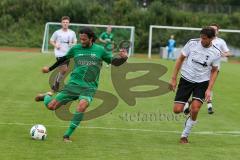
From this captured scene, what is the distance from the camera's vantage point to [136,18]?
195ft

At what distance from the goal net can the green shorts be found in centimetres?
3635

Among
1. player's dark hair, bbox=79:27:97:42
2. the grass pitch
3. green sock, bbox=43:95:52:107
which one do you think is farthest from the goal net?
player's dark hair, bbox=79:27:97:42

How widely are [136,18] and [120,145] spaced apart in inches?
1917

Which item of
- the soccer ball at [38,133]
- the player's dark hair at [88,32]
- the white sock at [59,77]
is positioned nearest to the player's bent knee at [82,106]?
the soccer ball at [38,133]

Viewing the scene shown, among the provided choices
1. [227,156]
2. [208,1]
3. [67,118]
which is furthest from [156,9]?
[227,156]

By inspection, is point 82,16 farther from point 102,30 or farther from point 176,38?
point 176,38

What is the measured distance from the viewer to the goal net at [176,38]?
49.3m

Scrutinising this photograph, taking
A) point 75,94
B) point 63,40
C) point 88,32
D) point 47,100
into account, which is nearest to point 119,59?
point 88,32

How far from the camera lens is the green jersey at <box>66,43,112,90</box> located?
11664 mm

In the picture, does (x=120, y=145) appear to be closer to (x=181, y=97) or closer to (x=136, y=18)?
(x=181, y=97)

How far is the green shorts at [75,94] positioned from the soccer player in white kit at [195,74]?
1609 millimetres

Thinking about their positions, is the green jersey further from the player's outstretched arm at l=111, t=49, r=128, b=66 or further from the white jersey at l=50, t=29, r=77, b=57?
the white jersey at l=50, t=29, r=77, b=57

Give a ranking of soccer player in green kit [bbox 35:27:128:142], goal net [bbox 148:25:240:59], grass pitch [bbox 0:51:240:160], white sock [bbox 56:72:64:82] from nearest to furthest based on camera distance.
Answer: grass pitch [bbox 0:51:240:160], soccer player in green kit [bbox 35:27:128:142], white sock [bbox 56:72:64:82], goal net [bbox 148:25:240:59]

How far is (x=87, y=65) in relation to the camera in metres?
11.7
